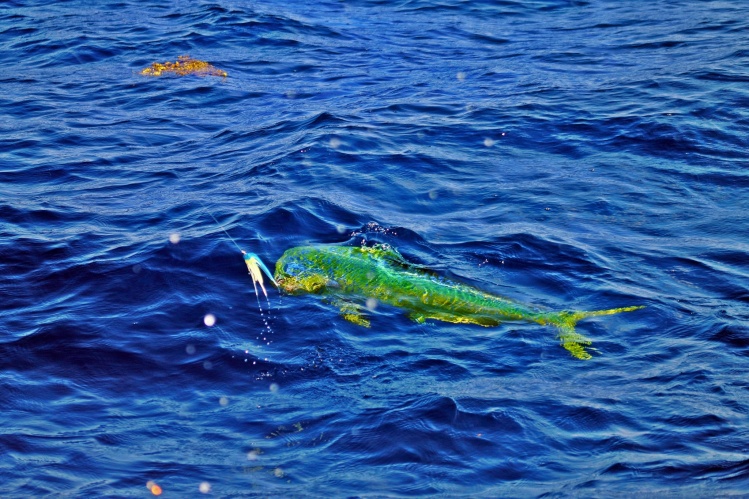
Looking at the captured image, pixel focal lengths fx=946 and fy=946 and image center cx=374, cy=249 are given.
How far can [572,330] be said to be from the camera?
768 centimetres

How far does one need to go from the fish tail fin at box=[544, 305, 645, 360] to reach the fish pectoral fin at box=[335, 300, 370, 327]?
154cm

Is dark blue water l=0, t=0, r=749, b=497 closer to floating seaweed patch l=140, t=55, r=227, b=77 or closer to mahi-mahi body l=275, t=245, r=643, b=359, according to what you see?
mahi-mahi body l=275, t=245, r=643, b=359

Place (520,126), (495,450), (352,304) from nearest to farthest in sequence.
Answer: (495,450) → (352,304) → (520,126)

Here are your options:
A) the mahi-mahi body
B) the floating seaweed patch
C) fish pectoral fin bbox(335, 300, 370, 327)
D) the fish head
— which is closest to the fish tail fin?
the mahi-mahi body

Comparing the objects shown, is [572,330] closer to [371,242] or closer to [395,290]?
[395,290]

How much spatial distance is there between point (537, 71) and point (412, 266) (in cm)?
912

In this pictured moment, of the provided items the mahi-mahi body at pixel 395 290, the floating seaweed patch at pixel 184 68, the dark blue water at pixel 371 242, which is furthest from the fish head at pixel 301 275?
the floating seaweed patch at pixel 184 68

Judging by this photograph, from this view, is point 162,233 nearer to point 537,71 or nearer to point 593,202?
point 593,202

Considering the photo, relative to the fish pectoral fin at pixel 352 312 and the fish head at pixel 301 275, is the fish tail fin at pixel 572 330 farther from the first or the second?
the fish head at pixel 301 275

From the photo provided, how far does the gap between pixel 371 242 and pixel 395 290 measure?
5.36ft

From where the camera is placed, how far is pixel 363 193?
11414 millimetres

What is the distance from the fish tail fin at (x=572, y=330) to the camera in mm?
7512

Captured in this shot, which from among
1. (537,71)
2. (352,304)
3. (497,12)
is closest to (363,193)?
(352,304)

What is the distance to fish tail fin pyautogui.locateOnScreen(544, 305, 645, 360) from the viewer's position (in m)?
7.51
